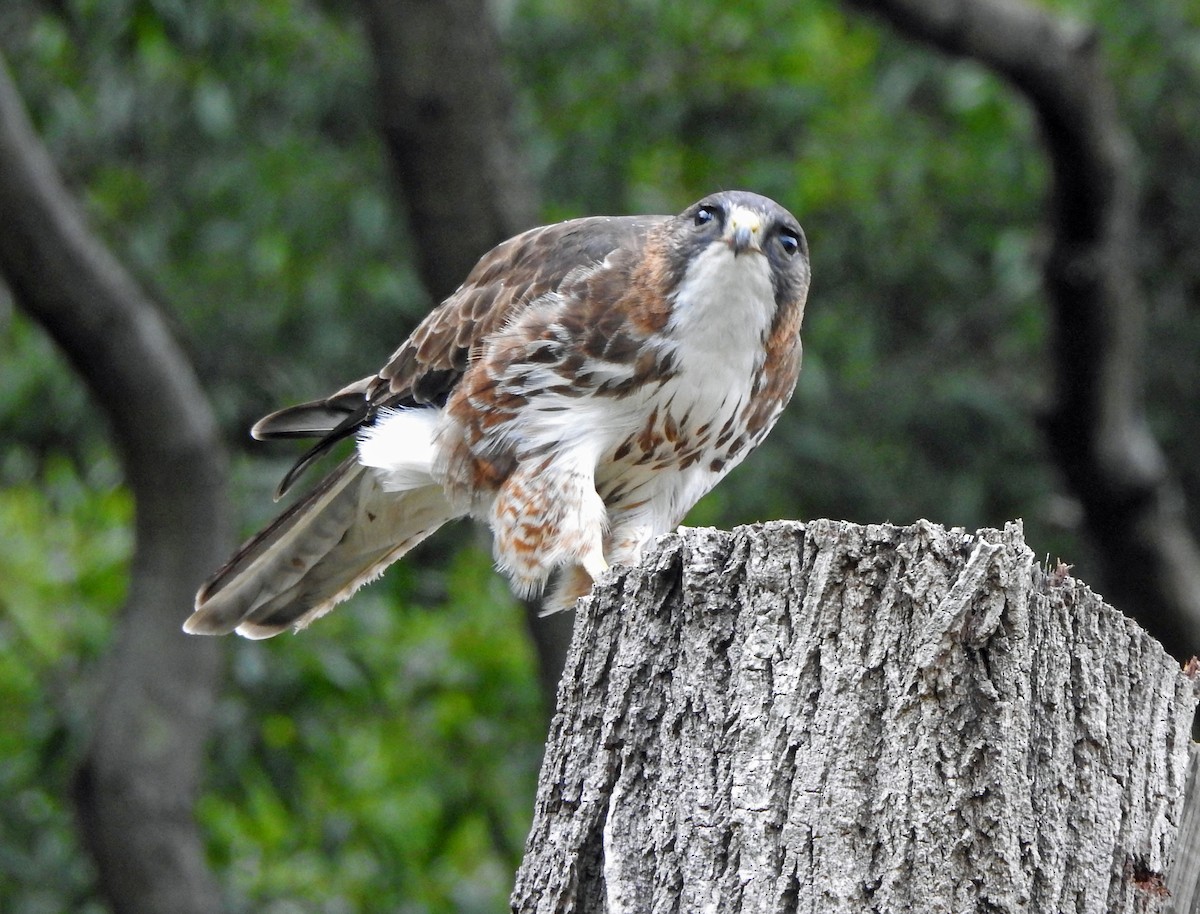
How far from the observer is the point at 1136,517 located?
6.01 metres

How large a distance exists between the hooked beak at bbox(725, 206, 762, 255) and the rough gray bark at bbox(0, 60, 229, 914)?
240 cm

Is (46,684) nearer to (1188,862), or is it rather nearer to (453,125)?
(453,125)

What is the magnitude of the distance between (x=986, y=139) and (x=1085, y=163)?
1.66 metres

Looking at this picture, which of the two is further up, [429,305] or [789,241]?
[429,305]

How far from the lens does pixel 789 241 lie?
3.46 meters

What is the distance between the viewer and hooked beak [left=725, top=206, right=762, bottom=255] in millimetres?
3340

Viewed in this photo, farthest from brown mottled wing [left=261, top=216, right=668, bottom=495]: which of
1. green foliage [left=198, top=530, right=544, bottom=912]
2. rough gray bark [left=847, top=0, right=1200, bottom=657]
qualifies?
rough gray bark [left=847, top=0, right=1200, bottom=657]

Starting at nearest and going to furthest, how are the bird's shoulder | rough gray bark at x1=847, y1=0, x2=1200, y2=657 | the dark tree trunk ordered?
the bird's shoulder, the dark tree trunk, rough gray bark at x1=847, y1=0, x2=1200, y2=657

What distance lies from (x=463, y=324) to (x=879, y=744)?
223cm

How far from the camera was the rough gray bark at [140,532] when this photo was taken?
16.4 feet

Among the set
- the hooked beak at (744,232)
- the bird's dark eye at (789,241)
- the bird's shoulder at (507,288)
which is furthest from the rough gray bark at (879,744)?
the bird's shoulder at (507,288)

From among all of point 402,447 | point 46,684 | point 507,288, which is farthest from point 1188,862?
point 46,684

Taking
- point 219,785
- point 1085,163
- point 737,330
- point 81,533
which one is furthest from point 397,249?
point 737,330

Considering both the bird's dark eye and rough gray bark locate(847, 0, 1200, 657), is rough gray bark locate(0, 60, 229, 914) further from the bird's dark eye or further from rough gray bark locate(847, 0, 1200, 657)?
rough gray bark locate(847, 0, 1200, 657)
